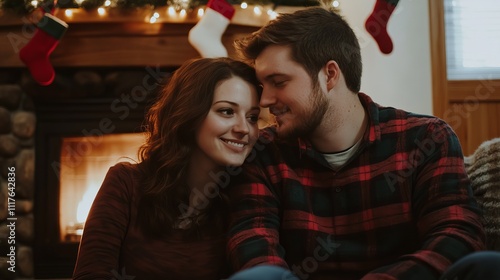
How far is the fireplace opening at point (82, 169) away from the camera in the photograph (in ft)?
9.14

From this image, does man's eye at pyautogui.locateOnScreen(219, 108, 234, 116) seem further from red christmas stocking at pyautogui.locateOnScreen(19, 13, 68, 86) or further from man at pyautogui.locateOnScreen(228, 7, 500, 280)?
red christmas stocking at pyautogui.locateOnScreen(19, 13, 68, 86)

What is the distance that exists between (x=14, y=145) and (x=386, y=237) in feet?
6.14

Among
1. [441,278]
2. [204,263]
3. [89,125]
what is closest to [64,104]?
[89,125]

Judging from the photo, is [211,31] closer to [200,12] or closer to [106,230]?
[200,12]

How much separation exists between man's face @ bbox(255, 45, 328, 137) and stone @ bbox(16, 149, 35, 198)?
159cm

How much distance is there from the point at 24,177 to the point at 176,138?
1.44m

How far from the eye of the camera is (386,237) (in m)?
1.38

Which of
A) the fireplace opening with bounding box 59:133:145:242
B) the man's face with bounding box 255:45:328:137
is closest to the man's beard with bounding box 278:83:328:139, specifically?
the man's face with bounding box 255:45:328:137

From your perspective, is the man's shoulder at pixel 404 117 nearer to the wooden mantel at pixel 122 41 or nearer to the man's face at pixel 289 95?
the man's face at pixel 289 95

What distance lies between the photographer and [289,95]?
1436 mm

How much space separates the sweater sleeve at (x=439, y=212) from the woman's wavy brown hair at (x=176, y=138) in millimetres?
449

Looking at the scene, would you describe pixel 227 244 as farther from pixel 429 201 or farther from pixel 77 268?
pixel 429 201

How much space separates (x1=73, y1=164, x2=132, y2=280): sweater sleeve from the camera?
134 cm

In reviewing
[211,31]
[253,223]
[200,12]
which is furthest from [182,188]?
[200,12]
